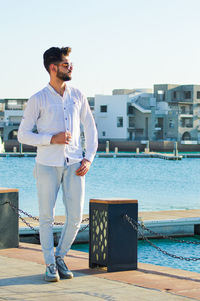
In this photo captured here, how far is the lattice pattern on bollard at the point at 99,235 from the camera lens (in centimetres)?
620

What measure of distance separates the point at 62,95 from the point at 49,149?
1.63 ft

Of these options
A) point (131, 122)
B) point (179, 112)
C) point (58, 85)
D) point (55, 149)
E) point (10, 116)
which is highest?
point (179, 112)

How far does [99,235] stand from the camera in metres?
6.32

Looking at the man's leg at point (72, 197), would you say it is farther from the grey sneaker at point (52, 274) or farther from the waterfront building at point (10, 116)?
the waterfront building at point (10, 116)

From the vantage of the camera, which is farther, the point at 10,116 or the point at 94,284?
the point at 10,116

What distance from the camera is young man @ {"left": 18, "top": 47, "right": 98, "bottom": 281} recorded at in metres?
5.50

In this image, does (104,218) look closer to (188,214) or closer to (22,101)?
(188,214)

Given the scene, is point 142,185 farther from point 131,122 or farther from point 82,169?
point 131,122

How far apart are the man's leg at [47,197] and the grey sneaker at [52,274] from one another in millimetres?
43

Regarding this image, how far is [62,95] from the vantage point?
5668 millimetres

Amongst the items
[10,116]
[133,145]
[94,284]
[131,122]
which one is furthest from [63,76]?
[10,116]

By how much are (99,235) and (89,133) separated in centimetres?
112

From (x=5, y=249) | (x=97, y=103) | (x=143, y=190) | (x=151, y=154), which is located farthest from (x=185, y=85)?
(x=5, y=249)

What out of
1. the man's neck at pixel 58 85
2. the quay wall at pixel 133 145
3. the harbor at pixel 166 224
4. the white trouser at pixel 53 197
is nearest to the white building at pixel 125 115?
the quay wall at pixel 133 145
